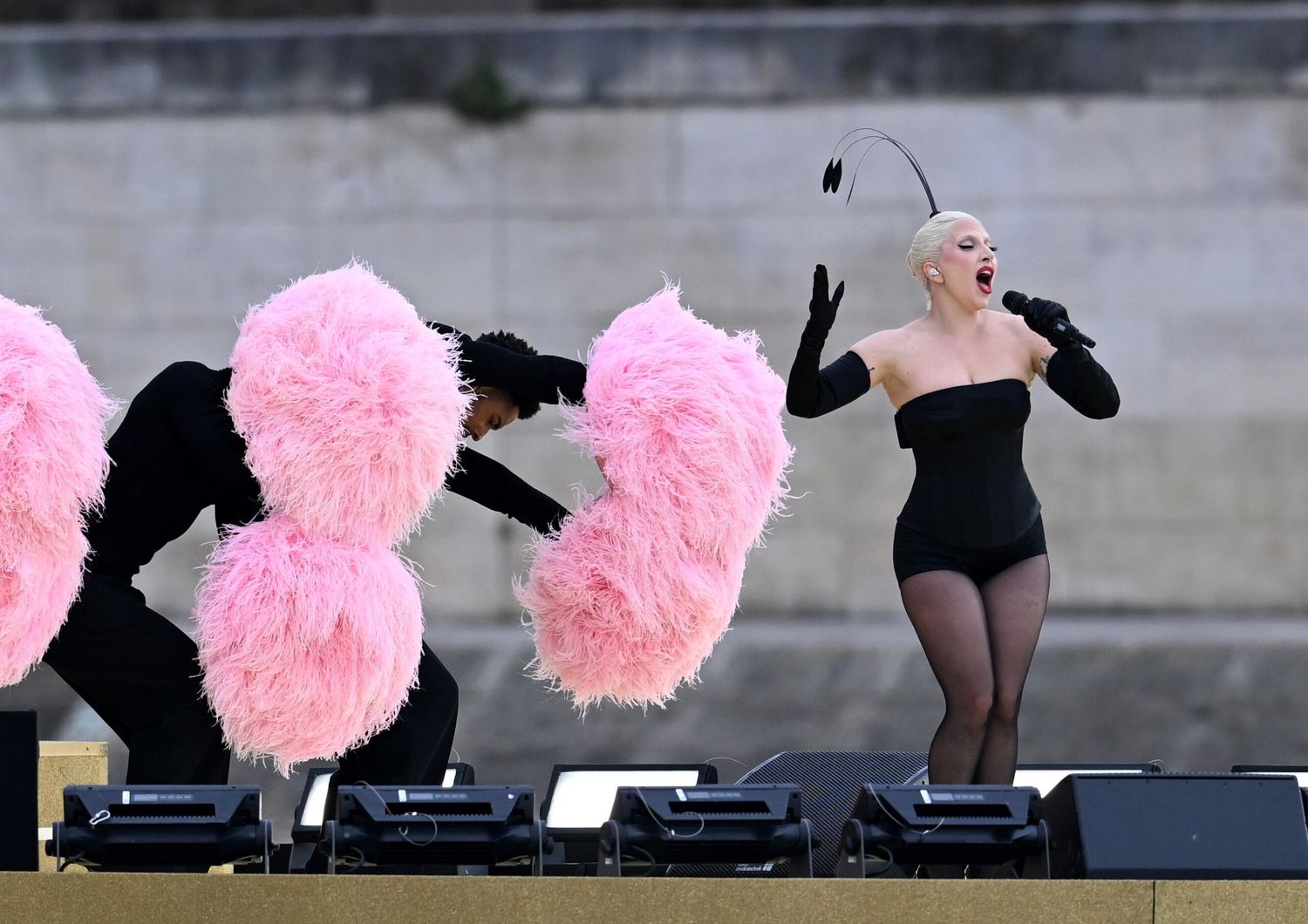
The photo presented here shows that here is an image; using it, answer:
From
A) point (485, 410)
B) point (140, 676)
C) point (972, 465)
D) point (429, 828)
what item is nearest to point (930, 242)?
point (972, 465)

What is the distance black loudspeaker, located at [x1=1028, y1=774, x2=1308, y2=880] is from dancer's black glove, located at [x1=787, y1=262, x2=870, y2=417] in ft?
4.00

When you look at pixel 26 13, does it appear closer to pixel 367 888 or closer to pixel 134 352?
pixel 134 352

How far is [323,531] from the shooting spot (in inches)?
165

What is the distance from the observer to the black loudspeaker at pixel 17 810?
3.93 m

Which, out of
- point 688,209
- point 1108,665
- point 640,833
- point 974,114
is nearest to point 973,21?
point 974,114

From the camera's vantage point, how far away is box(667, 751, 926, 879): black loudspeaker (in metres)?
5.10

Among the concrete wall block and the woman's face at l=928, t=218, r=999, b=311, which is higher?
the concrete wall block

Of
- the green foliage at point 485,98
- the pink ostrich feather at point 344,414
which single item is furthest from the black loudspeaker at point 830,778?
the green foliage at point 485,98

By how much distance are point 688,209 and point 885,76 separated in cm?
118

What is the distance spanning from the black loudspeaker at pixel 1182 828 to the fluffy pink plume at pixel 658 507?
0.99 meters

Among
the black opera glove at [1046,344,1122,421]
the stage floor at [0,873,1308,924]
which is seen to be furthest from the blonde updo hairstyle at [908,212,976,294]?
the stage floor at [0,873,1308,924]

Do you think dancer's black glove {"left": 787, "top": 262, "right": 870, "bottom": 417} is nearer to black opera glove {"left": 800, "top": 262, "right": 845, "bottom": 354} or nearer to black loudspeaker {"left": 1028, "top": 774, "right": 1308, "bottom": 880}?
black opera glove {"left": 800, "top": 262, "right": 845, "bottom": 354}

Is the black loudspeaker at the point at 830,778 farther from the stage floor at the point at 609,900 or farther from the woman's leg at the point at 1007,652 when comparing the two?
the stage floor at the point at 609,900

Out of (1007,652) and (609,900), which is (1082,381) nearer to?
(1007,652)
